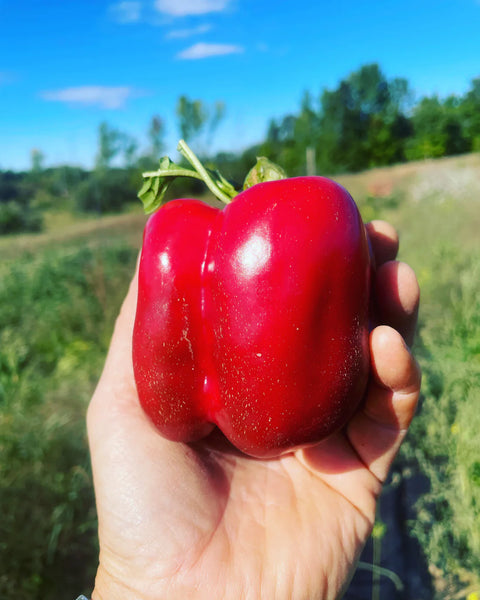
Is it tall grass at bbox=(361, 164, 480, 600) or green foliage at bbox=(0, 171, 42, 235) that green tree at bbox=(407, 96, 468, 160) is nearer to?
green foliage at bbox=(0, 171, 42, 235)

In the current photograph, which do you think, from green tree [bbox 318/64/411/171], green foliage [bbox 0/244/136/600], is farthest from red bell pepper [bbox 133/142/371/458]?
green tree [bbox 318/64/411/171]

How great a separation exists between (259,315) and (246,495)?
74cm

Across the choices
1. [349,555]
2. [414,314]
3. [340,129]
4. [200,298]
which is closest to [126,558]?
[349,555]

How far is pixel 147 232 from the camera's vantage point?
1.63 meters

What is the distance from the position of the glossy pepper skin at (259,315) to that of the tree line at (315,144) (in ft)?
24.9

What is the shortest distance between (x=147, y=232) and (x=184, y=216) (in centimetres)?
13

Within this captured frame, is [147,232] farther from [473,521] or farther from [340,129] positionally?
[340,129]

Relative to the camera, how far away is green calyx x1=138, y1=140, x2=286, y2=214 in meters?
1.66

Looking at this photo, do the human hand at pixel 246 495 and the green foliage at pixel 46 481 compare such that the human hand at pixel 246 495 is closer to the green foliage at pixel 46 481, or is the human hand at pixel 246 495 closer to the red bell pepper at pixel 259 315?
the red bell pepper at pixel 259 315

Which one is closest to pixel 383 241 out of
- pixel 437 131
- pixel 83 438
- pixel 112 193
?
pixel 83 438

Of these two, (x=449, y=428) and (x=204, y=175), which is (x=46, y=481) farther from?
(x=449, y=428)

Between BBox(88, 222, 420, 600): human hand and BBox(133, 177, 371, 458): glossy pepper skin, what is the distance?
17 cm

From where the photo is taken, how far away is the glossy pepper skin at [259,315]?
1426mm

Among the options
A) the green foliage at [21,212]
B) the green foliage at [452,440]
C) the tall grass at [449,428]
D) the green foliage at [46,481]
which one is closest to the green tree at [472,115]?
the green foliage at [21,212]
